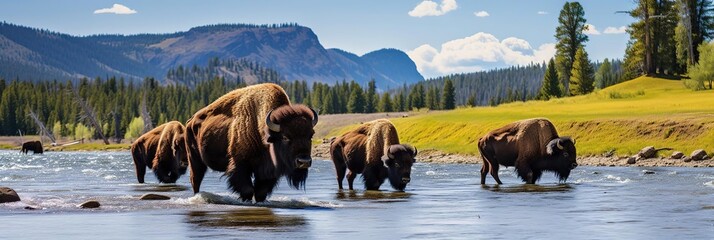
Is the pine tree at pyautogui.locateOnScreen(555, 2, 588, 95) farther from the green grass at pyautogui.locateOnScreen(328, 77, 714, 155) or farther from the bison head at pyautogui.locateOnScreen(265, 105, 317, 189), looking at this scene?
the bison head at pyautogui.locateOnScreen(265, 105, 317, 189)

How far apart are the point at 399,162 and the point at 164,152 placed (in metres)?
8.43

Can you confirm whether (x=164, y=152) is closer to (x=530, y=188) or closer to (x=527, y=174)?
(x=530, y=188)

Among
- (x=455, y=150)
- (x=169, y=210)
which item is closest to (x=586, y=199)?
(x=169, y=210)

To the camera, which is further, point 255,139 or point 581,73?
point 581,73

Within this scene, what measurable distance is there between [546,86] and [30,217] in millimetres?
133372

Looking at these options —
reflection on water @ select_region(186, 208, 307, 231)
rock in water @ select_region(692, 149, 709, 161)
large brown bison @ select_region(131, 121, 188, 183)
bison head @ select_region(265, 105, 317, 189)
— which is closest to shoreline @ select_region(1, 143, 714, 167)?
rock in water @ select_region(692, 149, 709, 161)

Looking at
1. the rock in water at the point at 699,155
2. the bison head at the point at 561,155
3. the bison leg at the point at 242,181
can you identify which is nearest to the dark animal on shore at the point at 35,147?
the rock in water at the point at 699,155

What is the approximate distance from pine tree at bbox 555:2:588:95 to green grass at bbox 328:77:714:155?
2160 centimetres

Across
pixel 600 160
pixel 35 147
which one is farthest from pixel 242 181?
pixel 35 147

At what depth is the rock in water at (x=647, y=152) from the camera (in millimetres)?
56453

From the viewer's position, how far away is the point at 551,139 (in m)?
32.3

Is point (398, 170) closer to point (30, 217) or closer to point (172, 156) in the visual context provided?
point (172, 156)

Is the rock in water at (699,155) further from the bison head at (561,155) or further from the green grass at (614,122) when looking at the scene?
the bison head at (561,155)

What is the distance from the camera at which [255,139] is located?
18.6m
